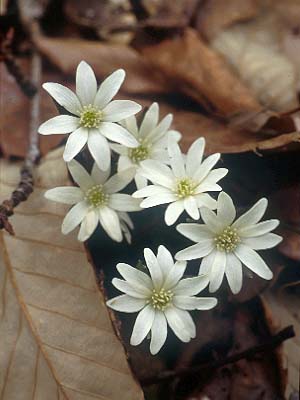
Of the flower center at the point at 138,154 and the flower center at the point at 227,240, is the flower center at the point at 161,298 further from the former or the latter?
the flower center at the point at 138,154

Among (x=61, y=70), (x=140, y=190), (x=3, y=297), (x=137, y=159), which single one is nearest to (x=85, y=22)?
(x=61, y=70)

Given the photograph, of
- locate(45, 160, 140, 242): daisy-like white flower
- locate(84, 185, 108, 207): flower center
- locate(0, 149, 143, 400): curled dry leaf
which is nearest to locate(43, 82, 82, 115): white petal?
locate(45, 160, 140, 242): daisy-like white flower

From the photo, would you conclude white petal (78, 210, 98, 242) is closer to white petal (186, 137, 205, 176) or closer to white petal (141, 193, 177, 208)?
white petal (141, 193, 177, 208)

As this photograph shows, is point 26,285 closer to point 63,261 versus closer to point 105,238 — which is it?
point 63,261

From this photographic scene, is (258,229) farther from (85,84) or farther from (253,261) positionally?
(85,84)

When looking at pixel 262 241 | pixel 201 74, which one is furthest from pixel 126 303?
pixel 201 74
